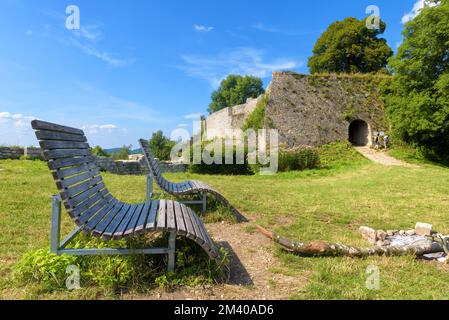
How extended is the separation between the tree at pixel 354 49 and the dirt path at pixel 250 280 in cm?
2629

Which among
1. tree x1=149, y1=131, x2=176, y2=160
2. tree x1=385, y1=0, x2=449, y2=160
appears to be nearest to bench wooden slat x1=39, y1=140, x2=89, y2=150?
tree x1=385, y1=0, x2=449, y2=160

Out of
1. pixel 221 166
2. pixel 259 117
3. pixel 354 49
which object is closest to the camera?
pixel 221 166

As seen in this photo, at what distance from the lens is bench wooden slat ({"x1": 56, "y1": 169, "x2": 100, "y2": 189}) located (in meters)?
2.17

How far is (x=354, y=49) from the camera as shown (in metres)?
25.7

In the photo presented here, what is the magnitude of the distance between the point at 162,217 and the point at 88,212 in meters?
0.58

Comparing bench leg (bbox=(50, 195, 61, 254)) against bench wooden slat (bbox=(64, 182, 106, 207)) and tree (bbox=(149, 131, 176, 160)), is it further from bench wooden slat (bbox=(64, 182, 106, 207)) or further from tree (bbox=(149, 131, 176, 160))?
tree (bbox=(149, 131, 176, 160))

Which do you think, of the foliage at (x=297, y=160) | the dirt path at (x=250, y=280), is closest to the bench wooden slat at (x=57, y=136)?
the dirt path at (x=250, y=280)

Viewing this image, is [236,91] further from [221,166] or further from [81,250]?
[81,250]

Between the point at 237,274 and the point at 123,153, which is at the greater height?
the point at 123,153

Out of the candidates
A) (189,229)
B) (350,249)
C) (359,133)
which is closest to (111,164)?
(189,229)

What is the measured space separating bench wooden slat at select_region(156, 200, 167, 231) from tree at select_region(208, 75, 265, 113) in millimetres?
45092

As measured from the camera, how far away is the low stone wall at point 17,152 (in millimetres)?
10853
